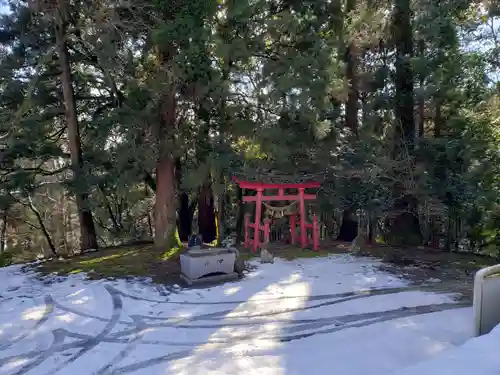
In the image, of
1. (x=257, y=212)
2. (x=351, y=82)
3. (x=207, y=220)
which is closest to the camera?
(x=257, y=212)

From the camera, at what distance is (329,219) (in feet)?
39.4

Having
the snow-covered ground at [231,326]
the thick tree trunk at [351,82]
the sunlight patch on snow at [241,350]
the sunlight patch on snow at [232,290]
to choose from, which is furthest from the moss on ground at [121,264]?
the thick tree trunk at [351,82]

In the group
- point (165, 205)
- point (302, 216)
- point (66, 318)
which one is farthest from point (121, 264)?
point (302, 216)

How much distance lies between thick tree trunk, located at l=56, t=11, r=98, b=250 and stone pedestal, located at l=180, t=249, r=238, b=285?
3.33m

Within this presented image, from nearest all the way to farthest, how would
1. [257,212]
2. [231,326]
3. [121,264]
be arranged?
[231,326] < [121,264] < [257,212]

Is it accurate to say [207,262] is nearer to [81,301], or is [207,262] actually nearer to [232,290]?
[232,290]

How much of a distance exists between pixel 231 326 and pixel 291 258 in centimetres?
341

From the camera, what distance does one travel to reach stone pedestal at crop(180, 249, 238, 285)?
5770 mm

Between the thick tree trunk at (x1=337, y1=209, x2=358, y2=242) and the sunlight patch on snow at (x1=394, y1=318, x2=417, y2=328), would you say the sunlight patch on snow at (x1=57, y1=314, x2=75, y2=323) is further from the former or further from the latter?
the thick tree trunk at (x1=337, y1=209, x2=358, y2=242)

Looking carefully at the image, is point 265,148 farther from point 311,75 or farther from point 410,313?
point 410,313

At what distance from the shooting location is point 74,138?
8.54 m

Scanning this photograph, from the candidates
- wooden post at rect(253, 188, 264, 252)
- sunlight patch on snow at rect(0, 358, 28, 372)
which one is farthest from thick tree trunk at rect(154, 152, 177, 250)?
sunlight patch on snow at rect(0, 358, 28, 372)

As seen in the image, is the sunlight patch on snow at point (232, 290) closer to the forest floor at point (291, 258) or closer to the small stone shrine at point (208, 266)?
the small stone shrine at point (208, 266)

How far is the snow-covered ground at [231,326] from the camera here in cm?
325
